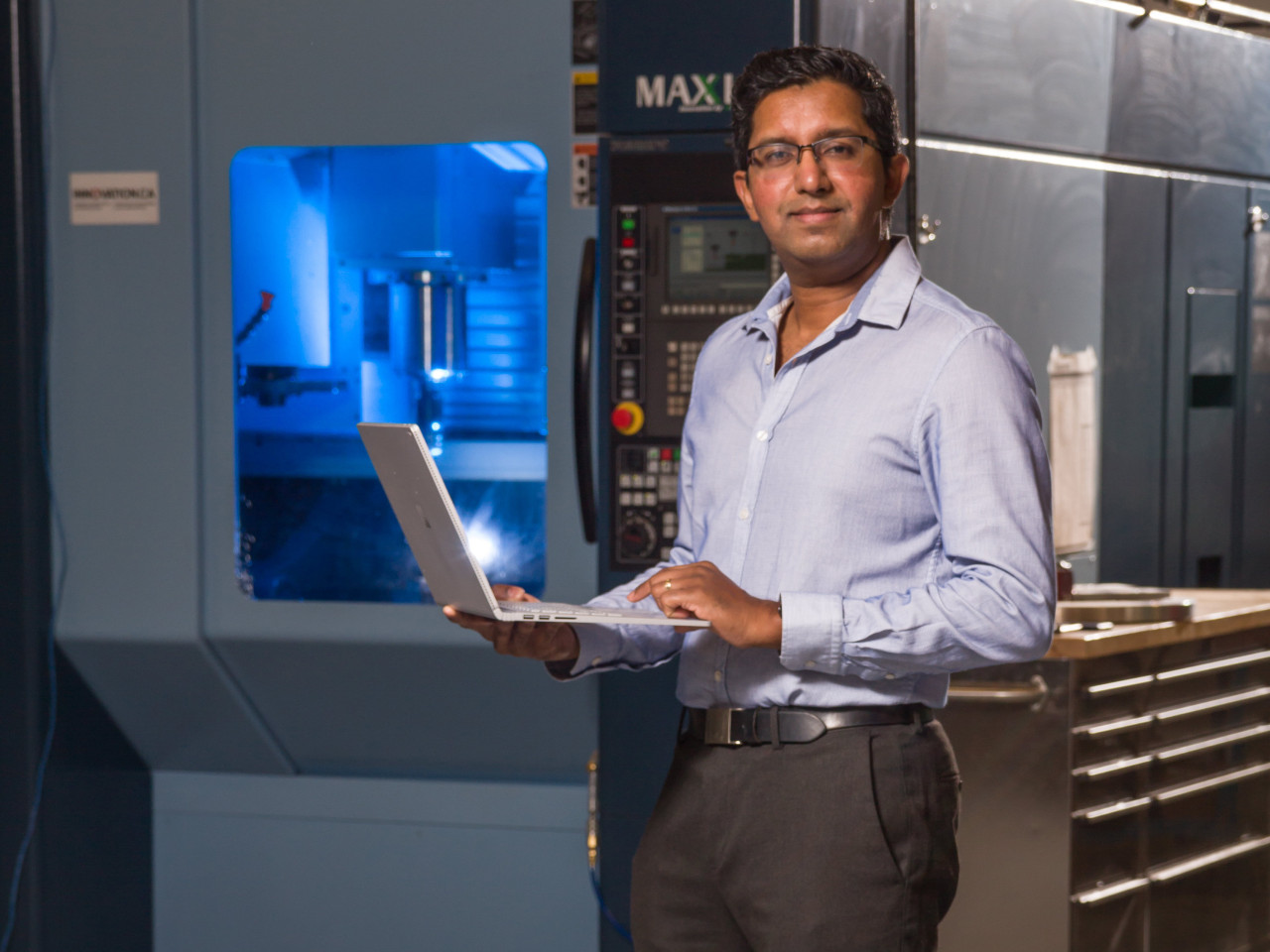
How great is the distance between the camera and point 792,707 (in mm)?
1352

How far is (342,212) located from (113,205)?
435 millimetres

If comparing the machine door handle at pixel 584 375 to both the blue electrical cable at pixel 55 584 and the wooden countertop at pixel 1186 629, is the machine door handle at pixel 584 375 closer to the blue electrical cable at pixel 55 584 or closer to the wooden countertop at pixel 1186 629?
the wooden countertop at pixel 1186 629

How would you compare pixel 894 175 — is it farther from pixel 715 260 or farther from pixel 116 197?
pixel 116 197

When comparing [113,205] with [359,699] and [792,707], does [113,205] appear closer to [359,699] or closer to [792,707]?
[359,699]

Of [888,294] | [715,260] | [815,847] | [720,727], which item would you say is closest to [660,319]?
[715,260]

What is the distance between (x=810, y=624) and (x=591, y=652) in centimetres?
33

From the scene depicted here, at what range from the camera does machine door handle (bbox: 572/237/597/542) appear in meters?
2.28

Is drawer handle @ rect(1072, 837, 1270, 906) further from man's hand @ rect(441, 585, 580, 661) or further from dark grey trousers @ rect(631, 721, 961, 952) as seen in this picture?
man's hand @ rect(441, 585, 580, 661)

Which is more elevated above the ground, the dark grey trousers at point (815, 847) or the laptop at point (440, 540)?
the laptop at point (440, 540)

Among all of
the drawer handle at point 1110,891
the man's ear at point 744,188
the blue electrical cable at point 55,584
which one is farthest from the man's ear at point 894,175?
the blue electrical cable at point 55,584

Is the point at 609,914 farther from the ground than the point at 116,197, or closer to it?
closer to it

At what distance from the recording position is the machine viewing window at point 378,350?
8.07ft

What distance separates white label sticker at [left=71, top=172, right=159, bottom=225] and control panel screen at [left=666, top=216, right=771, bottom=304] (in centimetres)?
101

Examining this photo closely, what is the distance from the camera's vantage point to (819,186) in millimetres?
1332
